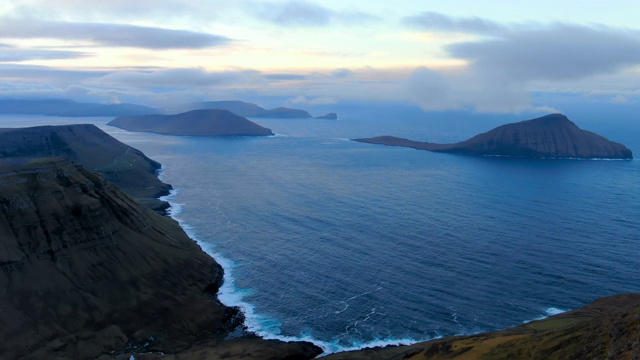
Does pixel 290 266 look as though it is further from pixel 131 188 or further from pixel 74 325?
pixel 131 188

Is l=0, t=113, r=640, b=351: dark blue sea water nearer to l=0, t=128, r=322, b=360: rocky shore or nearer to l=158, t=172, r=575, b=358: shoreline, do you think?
l=158, t=172, r=575, b=358: shoreline

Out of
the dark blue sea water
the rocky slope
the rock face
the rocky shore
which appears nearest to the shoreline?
the dark blue sea water

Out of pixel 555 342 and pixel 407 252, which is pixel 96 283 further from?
pixel 555 342

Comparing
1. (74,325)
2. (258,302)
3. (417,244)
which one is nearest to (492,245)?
(417,244)

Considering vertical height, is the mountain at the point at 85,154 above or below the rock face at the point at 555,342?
above

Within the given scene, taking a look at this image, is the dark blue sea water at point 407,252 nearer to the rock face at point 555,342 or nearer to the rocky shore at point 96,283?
the rock face at point 555,342

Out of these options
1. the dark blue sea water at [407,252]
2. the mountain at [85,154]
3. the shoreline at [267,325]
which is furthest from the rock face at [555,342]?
the mountain at [85,154]
